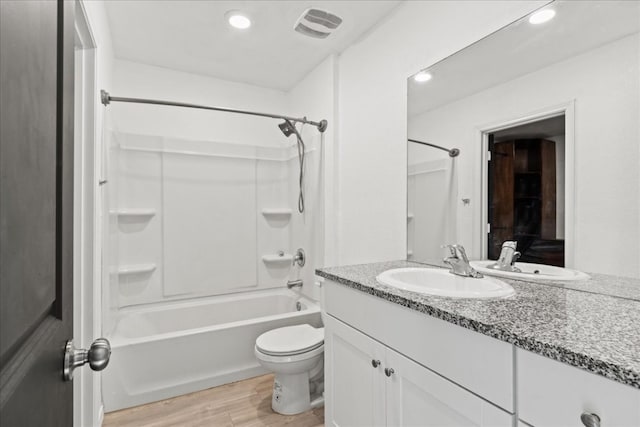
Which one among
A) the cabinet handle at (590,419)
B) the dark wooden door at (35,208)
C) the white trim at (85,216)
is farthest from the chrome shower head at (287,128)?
the cabinet handle at (590,419)

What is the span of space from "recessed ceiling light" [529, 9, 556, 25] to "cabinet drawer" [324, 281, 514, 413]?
1279mm

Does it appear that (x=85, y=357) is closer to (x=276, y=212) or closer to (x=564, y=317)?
(x=564, y=317)

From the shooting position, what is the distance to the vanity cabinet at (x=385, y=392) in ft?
3.15

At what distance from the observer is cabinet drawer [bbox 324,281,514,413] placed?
33.9 inches

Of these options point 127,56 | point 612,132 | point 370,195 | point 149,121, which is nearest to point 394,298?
point 612,132

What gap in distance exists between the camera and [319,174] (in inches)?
109

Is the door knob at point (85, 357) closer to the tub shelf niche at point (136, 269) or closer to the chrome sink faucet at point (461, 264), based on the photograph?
the chrome sink faucet at point (461, 264)

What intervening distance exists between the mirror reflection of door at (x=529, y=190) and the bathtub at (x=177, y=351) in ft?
5.08

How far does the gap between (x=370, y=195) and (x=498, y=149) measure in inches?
34.6

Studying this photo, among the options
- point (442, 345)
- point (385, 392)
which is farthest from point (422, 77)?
point (385, 392)

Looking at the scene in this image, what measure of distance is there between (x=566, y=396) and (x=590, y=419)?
53mm

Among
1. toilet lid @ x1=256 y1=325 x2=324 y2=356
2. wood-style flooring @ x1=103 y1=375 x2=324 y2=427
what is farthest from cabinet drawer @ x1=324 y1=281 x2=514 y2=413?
wood-style flooring @ x1=103 y1=375 x2=324 y2=427

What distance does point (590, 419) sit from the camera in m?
0.67

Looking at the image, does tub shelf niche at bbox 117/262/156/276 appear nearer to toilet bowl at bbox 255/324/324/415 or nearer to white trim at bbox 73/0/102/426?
white trim at bbox 73/0/102/426
